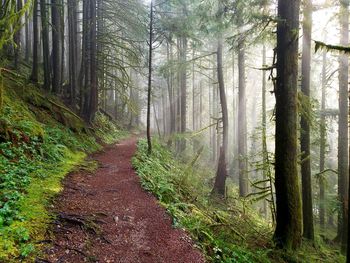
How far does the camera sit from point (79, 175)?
8.09m

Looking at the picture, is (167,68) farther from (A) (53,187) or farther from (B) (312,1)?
(A) (53,187)

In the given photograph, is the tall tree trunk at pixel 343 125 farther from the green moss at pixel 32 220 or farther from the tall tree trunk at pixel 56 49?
the tall tree trunk at pixel 56 49

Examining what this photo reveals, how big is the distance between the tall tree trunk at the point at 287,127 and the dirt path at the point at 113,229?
287 centimetres

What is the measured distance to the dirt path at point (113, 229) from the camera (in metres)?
4.42

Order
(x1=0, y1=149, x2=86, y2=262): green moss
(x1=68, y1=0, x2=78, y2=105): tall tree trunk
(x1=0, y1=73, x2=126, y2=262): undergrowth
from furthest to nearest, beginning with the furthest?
1. (x1=68, y1=0, x2=78, y2=105): tall tree trunk
2. (x1=0, y1=73, x2=126, y2=262): undergrowth
3. (x1=0, y1=149, x2=86, y2=262): green moss

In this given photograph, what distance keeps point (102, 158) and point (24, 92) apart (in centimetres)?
390

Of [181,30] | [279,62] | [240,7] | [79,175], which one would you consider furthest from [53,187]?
[181,30]

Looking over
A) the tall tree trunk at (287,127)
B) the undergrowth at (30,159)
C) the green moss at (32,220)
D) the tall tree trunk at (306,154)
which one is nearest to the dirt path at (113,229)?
the green moss at (32,220)

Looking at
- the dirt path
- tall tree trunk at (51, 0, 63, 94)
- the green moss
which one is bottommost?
the dirt path

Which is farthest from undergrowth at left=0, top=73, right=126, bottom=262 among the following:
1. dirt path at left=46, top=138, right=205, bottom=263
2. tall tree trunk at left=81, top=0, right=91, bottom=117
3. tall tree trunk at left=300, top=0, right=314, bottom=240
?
tall tree trunk at left=300, top=0, right=314, bottom=240

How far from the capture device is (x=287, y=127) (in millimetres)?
6855

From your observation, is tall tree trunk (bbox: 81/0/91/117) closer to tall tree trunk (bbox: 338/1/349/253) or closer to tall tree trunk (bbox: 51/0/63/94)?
tall tree trunk (bbox: 51/0/63/94)

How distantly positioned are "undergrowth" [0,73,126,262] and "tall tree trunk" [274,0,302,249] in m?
5.28

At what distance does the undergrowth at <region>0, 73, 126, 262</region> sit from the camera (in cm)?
414
